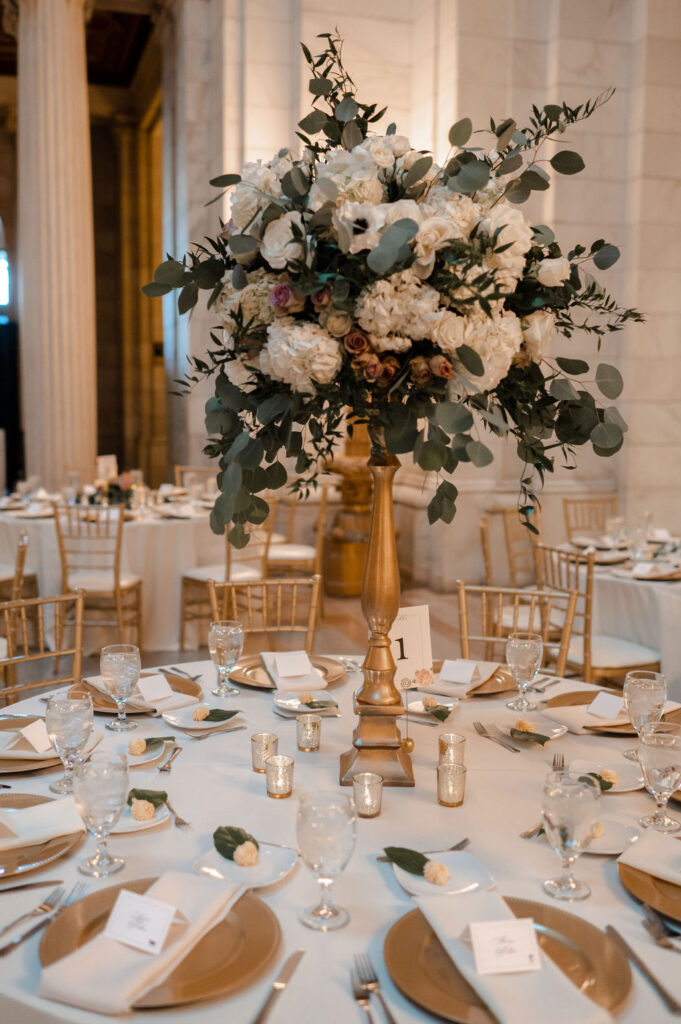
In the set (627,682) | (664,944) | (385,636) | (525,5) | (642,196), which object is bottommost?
(664,944)

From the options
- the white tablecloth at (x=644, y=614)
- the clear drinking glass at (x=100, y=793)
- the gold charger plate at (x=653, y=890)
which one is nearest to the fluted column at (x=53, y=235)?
the white tablecloth at (x=644, y=614)

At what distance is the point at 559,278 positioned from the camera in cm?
161

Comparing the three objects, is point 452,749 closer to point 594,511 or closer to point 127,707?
point 127,707

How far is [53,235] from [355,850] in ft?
27.5

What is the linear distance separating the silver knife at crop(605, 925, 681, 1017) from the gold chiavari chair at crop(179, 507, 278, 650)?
14.5 feet

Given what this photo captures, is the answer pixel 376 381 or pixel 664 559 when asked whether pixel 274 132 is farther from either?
pixel 376 381

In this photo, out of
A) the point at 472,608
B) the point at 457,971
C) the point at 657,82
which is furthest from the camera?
the point at 657,82

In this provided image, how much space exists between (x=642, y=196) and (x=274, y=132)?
321 centimetres

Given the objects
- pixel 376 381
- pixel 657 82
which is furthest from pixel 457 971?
pixel 657 82

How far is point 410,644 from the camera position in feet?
6.28

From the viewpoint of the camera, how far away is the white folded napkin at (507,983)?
108 centimetres

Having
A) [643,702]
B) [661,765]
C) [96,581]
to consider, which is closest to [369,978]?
[661,765]

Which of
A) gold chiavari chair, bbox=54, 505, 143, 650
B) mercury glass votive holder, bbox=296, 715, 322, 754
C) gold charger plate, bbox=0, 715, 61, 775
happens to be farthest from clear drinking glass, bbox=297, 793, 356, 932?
gold chiavari chair, bbox=54, 505, 143, 650

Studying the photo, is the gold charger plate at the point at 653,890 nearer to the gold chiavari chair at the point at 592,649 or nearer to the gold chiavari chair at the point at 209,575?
the gold chiavari chair at the point at 592,649
